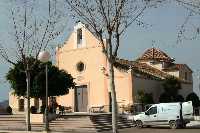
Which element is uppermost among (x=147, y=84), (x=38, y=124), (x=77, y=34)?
(x=77, y=34)

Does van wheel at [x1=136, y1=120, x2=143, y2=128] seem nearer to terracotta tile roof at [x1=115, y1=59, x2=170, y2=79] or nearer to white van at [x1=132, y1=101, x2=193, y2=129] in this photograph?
white van at [x1=132, y1=101, x2=193, y2=129]

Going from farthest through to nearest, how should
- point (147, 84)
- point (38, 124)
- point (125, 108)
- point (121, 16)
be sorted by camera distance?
1. point (147, 84)
2. point (125, 108)
3. point (38, 124)
4. point (121, 16)

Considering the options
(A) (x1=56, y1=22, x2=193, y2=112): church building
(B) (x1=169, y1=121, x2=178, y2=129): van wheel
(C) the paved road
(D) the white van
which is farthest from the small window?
(B) (x1=169, y1=121, x2=178, y2=129): van wheel

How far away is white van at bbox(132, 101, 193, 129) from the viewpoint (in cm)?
3584

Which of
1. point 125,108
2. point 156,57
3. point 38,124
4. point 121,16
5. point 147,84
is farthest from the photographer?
point 156,57

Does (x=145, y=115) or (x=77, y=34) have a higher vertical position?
(x=77, y=34)

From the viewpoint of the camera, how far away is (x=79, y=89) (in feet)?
178

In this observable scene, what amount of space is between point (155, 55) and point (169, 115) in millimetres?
28399

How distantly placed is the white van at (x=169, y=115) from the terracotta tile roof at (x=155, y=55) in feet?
86.7

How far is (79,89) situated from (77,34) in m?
5.71

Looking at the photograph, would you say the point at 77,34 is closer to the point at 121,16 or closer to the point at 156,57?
the point at 156,57

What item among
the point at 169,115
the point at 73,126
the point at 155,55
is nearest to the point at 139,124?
the point at 169,115

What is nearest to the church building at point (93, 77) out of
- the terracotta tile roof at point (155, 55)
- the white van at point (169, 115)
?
Answer: the terracotta tile roof at point (155, 55)

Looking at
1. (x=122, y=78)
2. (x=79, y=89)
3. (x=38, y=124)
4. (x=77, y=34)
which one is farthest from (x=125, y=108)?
(x=38, y=124)
